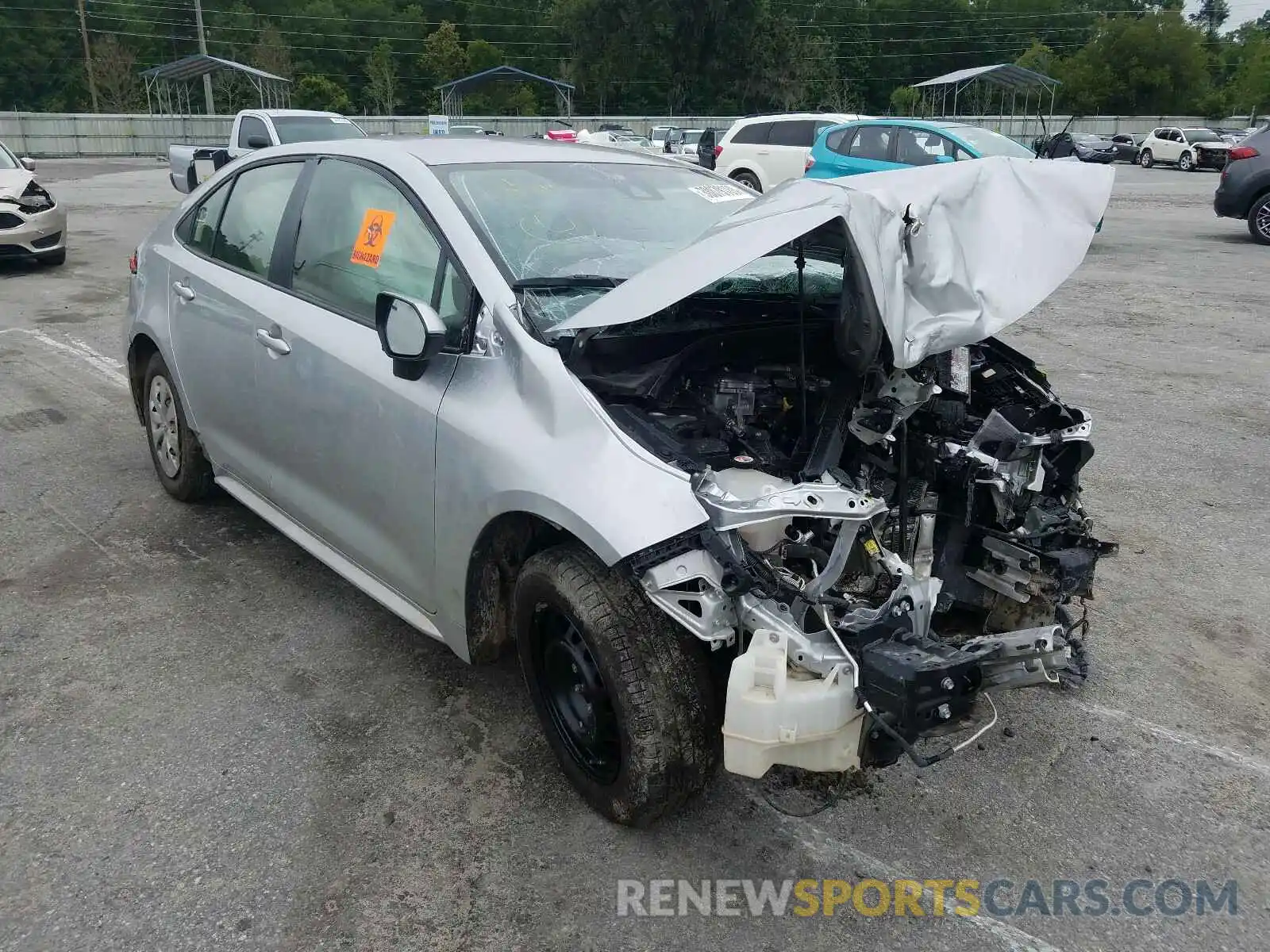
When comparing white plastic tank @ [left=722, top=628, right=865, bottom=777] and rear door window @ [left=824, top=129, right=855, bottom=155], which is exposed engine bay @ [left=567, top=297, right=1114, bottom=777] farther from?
rear door window @ [left=824, top=129, right=855, bottom=155]

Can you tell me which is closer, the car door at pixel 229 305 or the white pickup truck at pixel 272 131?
the car door at pixel 229 305

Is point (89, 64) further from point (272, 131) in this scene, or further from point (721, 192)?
point (721, 192)

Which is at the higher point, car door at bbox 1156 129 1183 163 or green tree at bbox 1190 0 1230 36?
green tree at bbox 1190 0 1230 36

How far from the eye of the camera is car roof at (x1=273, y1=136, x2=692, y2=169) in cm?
357

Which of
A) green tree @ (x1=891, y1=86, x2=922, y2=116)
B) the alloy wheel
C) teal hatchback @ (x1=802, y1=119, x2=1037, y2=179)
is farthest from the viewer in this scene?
green tree @ (x1=891, y1=86, x2=922, y2=116)

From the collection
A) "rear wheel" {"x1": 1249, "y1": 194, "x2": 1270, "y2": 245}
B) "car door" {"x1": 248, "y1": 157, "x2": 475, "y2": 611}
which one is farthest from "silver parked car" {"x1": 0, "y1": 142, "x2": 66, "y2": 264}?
"rear wheel" {"x1": 1249, "y1": 194, "x2": 1270, "y2": 245}

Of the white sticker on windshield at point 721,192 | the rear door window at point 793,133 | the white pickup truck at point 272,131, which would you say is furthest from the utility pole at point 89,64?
the white sticker on windshield at point 721,192

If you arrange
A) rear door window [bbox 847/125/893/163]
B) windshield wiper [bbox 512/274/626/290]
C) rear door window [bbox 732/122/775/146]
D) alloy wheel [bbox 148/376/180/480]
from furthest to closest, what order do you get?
rear door window [bbox 732/122/775/146], rear door window [bbox 847/125/893/163], alloy wheel [bbox 148/376/180/480], windshield wiper [bbox 512/274/626/290]

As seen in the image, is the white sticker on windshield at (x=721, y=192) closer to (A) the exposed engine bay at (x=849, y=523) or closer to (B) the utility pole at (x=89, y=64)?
(A) the exposed engine bay at (x=849, y=523)

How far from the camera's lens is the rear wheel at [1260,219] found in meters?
14.6

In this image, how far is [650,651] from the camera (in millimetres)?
2559

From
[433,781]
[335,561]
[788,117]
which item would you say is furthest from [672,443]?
[788,117]

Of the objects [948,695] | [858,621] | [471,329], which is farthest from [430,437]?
[948,695]

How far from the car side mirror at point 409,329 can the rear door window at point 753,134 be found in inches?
665
